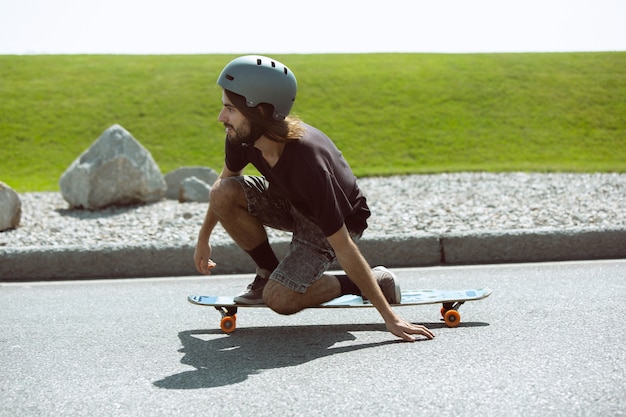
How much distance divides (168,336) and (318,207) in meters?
1.42

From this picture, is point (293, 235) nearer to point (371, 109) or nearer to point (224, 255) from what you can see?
point (224, 255)

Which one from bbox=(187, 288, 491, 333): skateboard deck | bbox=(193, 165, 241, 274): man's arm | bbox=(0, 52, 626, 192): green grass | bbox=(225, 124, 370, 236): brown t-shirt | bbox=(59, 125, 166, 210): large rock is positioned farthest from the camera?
bbox=(0, 52, 626, 192): green grass

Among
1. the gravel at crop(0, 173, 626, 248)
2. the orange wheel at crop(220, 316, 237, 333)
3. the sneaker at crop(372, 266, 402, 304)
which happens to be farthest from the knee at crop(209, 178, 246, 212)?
the gravel at crop(0, 173, 626, 248)

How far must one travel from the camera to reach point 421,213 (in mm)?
9281

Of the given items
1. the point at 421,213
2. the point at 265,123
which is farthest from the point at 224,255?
the point at 265,123

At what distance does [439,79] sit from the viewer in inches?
904

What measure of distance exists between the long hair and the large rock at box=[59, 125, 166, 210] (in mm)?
6348

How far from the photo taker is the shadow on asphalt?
13.5 ft

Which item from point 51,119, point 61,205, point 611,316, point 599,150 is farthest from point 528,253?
point 51,119

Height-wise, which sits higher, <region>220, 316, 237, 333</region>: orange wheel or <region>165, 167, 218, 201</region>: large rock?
<region>220, 316, 237, 333</region>: orange wheel

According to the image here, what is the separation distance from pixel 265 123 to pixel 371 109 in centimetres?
1620

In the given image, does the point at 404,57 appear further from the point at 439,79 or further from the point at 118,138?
the point at 118,138

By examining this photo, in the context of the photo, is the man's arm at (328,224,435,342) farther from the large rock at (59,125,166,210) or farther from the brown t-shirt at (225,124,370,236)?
the large rock at (59,125,166,210)

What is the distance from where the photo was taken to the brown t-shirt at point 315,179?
4.38m
